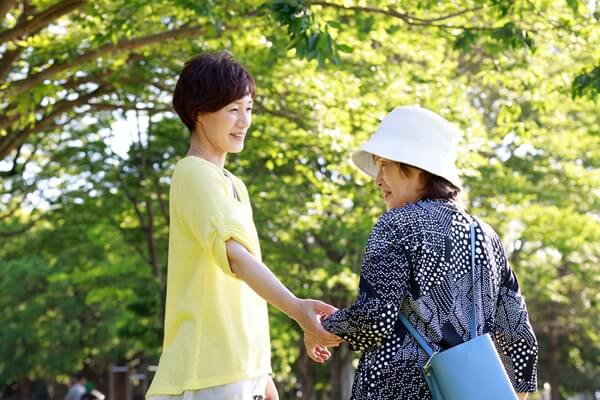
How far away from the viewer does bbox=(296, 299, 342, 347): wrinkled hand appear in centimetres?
354

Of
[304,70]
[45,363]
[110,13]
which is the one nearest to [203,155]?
[110,13]

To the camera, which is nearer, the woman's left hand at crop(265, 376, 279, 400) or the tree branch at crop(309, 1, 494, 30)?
the woman's left hand at crop(265, 376, 279, 400)

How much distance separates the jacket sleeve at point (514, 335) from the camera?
3.78 metres

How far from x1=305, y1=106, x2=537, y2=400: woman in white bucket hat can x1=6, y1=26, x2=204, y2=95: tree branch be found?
24.9 ft

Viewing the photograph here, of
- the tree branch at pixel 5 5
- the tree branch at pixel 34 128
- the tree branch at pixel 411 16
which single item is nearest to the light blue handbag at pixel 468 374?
the tree branch at pixel 411 16

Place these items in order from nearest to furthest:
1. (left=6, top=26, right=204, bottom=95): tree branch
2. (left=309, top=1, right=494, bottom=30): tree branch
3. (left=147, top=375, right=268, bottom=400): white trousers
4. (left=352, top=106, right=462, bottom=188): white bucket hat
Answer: (left=147, top=375, right=268, bottom=400): white trousers
(left=352, top=106, right=462, bottom=188): white bucket hat
(left=309, top=1, right=494, bottom=30): tree branch
(left=6, top=26, right=204, bottom=95): tree branch

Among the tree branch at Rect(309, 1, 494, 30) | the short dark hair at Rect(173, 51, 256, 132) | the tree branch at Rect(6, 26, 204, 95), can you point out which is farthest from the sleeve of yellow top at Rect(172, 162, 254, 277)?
the tree branch at Rect(6, 26, 204, 95)

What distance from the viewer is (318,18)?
8750mm

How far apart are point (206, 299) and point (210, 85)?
679 mm

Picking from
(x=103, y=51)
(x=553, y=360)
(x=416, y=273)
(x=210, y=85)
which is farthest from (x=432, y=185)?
(x=553, y=360)

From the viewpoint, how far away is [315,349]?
12.3 feet

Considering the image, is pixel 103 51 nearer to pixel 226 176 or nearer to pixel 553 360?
pixel 226 176

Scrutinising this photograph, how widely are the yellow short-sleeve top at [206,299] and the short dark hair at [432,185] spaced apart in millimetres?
521

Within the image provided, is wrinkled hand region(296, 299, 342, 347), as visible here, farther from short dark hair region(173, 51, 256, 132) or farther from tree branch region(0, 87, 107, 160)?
tree branch region(0, 87, 107, 160)
